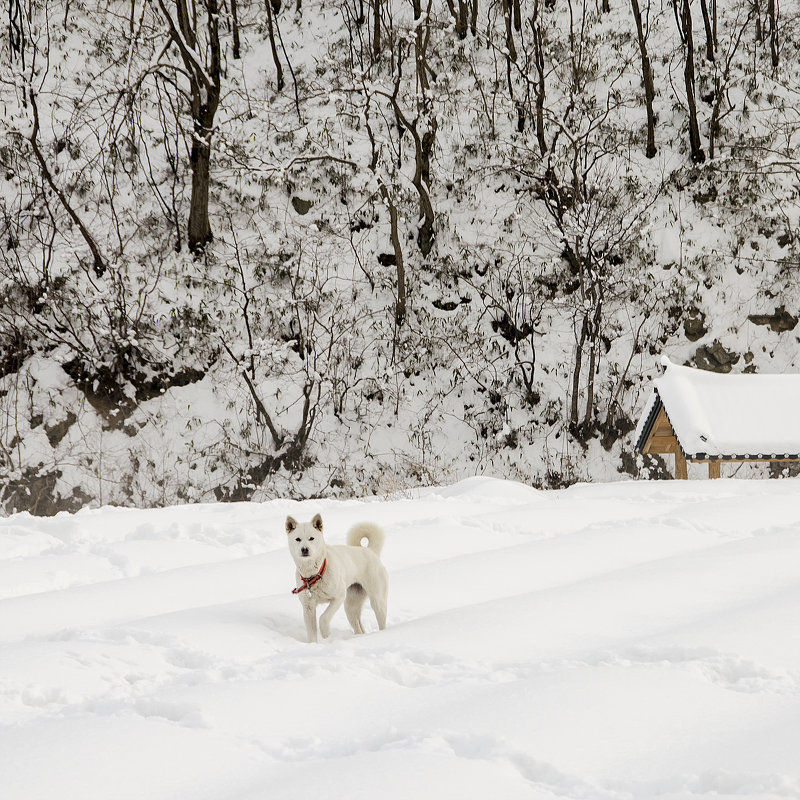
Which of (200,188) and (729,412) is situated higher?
(200,188)

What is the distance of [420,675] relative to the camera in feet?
10.5

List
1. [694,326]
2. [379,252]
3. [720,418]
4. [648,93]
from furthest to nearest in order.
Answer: [648,93]
[379,252]
[694,326]
[720,418]

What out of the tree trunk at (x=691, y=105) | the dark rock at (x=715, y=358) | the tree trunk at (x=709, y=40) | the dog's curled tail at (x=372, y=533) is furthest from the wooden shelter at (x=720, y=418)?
the tree trunk at (x=709, y=40)

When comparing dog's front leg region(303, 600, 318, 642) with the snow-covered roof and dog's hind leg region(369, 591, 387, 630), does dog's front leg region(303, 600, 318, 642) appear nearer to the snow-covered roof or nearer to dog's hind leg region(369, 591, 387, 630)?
dog's hind leg region(369, 591, 387, 630)

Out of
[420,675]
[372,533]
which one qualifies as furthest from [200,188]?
[420,675]

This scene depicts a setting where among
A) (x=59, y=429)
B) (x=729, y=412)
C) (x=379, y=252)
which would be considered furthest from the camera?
(x=379, y=252)

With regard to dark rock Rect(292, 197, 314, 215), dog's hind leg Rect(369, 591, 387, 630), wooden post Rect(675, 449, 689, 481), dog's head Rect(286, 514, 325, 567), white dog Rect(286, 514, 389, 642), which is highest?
dark rock Rect(292, 197, 314, 215)

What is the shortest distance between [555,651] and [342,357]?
13.7 m

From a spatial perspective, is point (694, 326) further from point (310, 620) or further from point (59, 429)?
point (310, 620)

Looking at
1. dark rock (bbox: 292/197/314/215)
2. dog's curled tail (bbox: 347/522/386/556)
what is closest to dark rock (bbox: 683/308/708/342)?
dark rock (bbox: 292/197/314/215)

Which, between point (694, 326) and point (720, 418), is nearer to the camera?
point (720, 418)

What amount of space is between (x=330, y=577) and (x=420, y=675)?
3.00 feet

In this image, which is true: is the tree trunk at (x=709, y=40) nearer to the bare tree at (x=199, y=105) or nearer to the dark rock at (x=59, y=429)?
the bare tree at (x=199, y=105)

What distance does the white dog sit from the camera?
393 cm
